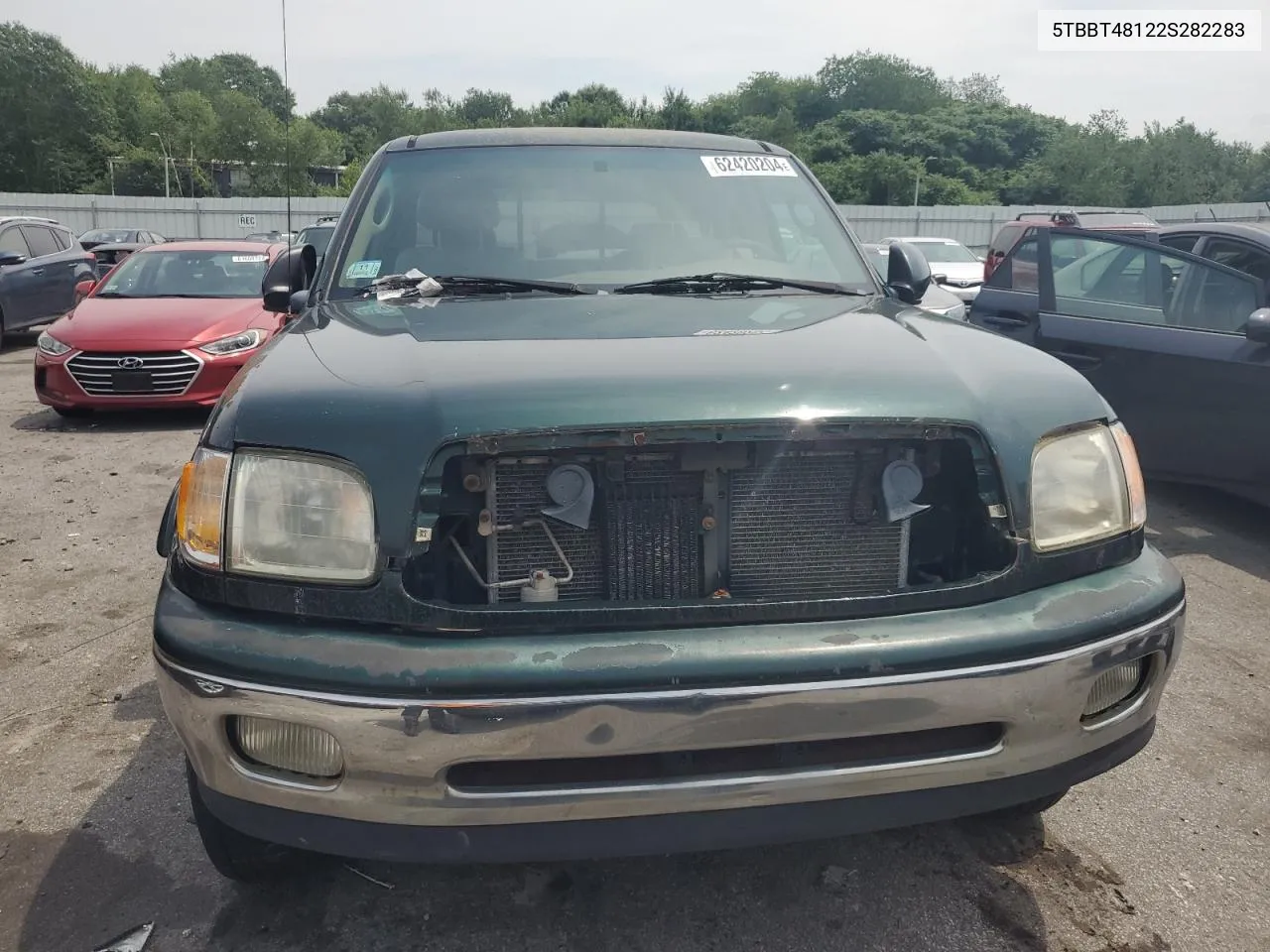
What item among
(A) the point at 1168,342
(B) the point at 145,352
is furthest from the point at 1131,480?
(B) the point at 145,352

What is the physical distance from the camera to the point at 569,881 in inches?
90.6

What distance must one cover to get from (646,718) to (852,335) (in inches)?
42.8

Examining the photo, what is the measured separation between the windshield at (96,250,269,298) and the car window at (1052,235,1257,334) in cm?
661

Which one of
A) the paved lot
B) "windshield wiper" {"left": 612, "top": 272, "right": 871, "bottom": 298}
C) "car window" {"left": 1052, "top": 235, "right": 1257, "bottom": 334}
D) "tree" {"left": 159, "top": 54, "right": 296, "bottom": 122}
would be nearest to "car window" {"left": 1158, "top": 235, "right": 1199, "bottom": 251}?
"car window" {"left": 1052, "top": 235, "right": 1257, "bottom": 334}

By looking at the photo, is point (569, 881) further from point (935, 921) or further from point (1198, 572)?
point (1198, 572)

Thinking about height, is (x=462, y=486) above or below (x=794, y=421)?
below

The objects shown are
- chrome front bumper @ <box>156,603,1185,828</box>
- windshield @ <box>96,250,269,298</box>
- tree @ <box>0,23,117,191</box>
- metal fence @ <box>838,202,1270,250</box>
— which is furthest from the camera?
tree @ <box>0,23,117,191</box>

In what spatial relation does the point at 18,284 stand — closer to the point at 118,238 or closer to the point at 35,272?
the point at 35,272

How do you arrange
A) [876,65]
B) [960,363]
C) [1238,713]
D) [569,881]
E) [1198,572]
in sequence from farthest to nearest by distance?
[876,65] → [1198,572] → [1238,713] → [569,881] → [960,363]

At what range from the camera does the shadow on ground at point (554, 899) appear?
2113mm

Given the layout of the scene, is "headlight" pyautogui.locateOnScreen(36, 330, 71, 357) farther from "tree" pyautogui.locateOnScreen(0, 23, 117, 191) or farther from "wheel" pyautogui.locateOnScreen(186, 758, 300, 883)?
"tree" pyautogui.locateOnScreen(0, 23, 117, 191)

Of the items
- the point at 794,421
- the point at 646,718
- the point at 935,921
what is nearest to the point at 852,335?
Result: the point at 794,421

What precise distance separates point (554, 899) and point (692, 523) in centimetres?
94

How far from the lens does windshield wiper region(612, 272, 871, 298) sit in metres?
2.81
